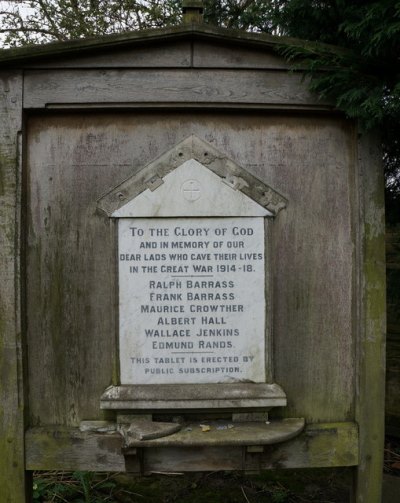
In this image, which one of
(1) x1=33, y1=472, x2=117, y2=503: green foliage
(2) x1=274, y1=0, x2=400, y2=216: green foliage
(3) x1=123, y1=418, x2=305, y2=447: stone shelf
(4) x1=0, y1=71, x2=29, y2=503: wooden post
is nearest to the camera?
(2) x1=274, y1=0, x2=400, y2=216: green foliage

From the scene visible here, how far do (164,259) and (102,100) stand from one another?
0.92m

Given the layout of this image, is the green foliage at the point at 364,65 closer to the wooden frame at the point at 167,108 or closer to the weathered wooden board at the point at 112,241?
the wooden frame at the point at 167,108

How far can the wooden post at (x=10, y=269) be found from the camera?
2.69m

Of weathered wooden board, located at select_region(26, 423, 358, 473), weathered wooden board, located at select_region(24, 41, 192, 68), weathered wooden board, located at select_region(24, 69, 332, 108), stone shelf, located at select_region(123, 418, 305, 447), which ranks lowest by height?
weathered wooden board, located at select_region(26, 423, 358, 473)

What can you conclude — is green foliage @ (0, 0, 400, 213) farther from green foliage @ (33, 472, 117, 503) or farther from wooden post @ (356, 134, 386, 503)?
green foliage @ (33, 472, 117, 503)

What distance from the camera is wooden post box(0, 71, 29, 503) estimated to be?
2686 millimetres

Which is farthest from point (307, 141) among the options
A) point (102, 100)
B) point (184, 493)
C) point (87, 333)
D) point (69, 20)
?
point (69, 20)

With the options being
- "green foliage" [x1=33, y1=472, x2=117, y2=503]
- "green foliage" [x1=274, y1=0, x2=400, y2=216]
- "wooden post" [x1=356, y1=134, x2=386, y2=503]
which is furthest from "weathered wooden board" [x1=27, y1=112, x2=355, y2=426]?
"green foliage" [x1=33, y1=472, x2=117, y2=503]

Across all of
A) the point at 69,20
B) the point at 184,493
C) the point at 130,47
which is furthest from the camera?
the point at 69,20

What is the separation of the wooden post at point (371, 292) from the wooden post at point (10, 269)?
73.6 inches

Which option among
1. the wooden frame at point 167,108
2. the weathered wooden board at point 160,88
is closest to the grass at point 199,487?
the wooden frame at point 167,108

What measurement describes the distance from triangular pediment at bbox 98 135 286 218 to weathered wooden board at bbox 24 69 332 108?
0.28 metres

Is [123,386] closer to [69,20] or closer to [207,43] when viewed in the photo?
[207,43]

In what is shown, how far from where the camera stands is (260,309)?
2725mm
